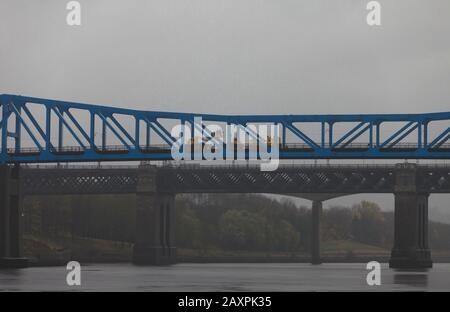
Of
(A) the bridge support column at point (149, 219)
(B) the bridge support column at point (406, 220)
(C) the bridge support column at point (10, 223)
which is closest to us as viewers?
(C) the bridge support column at point (10, 223)

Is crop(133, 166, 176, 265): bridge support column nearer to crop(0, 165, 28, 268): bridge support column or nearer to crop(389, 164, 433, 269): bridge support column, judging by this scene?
crop(389, 164, 433, 269): bridge support column

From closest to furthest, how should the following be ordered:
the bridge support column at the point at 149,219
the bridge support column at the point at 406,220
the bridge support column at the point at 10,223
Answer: the bridge support column at the point at 10,223 < the bridge support column at the point at 406,220 < the bridge support column at the point at 149,219

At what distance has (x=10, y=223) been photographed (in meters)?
127

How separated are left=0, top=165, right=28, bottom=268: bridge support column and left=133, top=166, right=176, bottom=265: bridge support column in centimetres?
4147

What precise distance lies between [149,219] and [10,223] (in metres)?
44.0

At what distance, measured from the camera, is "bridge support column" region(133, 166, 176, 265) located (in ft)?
554

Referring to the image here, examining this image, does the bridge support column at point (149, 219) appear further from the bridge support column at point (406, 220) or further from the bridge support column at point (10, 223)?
the bridge support column at point (10, 223)

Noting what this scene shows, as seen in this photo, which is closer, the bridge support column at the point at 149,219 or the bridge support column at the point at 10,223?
the bridge support column at the point at 10,223

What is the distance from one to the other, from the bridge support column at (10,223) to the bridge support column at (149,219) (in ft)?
136

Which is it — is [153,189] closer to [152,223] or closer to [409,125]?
[152,223]

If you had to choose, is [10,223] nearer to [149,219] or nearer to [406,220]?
[149,219]

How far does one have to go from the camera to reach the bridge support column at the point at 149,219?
168875 millimetres

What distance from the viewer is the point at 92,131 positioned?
137 metres
